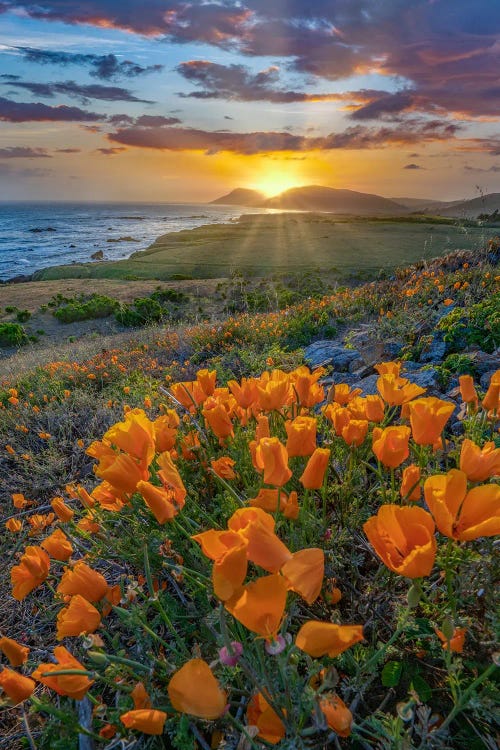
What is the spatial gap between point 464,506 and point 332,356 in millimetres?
4198

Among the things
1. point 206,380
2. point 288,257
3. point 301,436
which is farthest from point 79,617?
point 288,257

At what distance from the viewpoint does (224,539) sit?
3.14 ft

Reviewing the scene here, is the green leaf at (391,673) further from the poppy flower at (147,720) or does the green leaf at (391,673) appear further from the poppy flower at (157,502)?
the poppy flower at (157,502)

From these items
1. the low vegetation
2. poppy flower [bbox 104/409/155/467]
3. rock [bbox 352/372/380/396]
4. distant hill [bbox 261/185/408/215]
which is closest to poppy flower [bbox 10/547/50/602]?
Result: the low vegetation

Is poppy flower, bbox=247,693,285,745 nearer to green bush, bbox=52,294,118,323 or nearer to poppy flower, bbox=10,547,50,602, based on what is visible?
poppy flower, bbox=10,547,50,602

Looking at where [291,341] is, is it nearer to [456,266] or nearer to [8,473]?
[456,266]

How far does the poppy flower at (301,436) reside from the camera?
1.47m

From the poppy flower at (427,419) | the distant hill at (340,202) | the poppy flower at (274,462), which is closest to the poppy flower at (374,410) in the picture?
the poppy flower at (427,419)

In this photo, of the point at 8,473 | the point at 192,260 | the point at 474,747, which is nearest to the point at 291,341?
the point at 8,473

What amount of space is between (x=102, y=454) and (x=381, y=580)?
1.13m

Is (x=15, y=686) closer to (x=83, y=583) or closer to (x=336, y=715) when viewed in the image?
(x=83, y=583)

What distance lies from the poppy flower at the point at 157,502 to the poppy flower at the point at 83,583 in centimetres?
27

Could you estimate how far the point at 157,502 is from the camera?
1234mm

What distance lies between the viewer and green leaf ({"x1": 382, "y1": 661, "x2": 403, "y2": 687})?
4.10 ft
